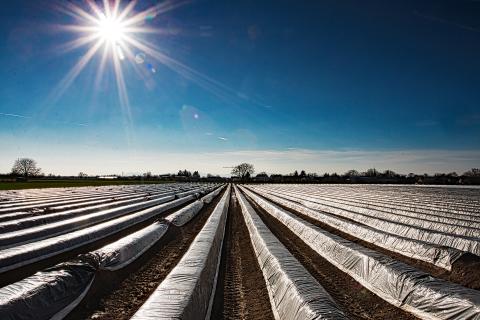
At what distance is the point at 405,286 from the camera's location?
173 inches

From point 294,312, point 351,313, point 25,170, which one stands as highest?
point 25,170

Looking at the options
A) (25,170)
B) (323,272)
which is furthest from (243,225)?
(25,170)

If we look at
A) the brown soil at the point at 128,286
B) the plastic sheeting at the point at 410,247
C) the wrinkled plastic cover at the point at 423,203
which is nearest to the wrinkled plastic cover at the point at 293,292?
the brown soil at the point at 128,286

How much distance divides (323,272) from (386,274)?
1404 millimetres

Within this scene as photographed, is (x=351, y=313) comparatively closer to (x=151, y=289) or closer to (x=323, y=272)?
(x=323, y=272)

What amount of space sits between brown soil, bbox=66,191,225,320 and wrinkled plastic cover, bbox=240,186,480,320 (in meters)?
3.51

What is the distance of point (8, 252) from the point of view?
5.71 meters

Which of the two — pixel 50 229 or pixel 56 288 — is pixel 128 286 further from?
pixel 50 229

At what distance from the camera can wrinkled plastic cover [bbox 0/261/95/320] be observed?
133 inches

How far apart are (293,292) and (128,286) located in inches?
114

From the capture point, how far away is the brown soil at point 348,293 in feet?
13.8

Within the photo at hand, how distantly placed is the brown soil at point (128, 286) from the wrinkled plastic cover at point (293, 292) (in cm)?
195

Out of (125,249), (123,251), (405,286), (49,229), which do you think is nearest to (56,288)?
(123,251)

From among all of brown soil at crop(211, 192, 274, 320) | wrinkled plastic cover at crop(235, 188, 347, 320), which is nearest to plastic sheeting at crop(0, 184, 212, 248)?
brown soil at crop(211, 192, 274, 320)
